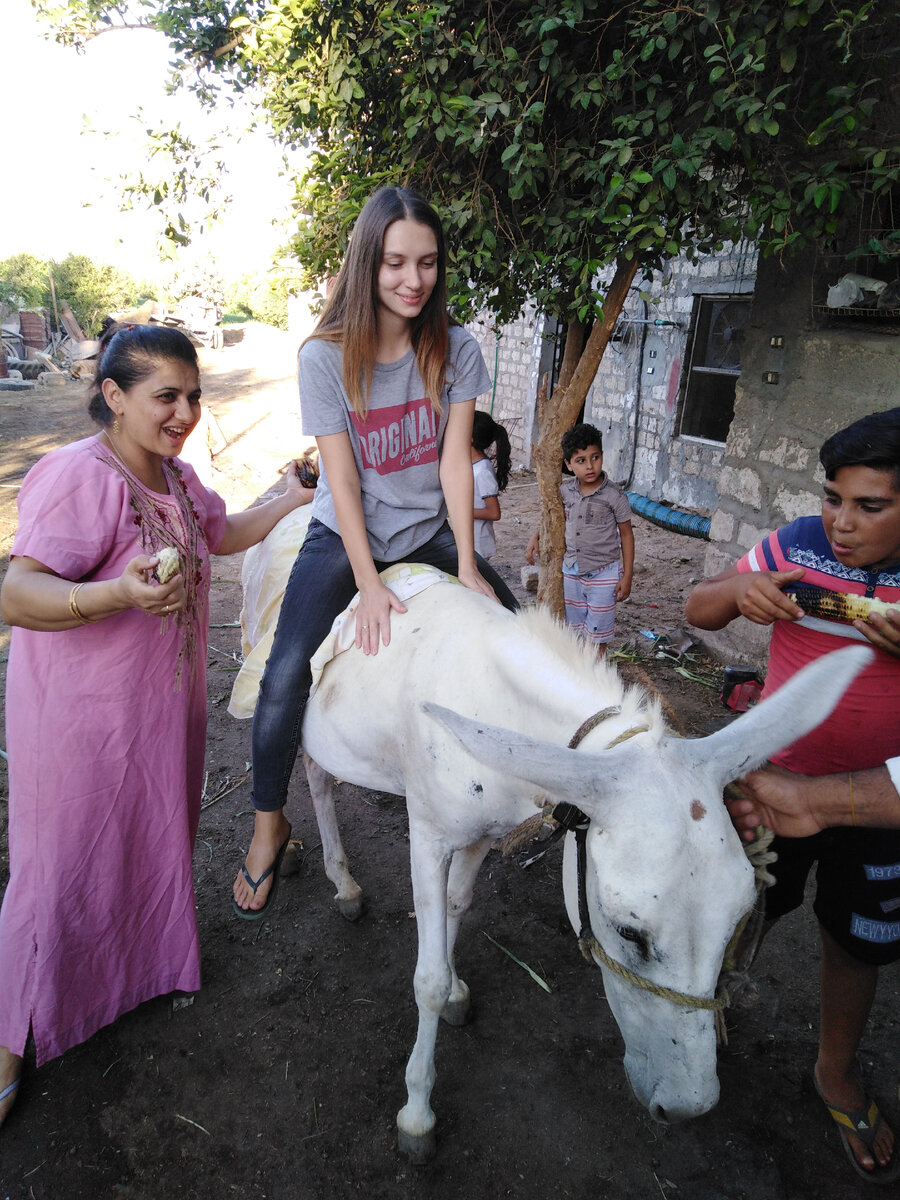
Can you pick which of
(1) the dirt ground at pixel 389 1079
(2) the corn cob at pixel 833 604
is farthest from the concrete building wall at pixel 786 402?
(2) the corn cob at pixel 833 604

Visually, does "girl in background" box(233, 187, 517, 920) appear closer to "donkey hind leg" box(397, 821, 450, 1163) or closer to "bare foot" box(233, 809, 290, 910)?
"bare foot" box(233, 809, 290, 910)

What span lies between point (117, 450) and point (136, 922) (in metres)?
1.56

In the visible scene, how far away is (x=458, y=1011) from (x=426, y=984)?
49 cm

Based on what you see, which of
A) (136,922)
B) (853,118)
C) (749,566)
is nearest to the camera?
(749,566)

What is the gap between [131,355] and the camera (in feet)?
7.01

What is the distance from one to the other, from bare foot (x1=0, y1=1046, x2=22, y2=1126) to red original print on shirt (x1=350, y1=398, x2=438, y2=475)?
222 centimetres

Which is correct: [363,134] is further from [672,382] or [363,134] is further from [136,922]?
[672,382]

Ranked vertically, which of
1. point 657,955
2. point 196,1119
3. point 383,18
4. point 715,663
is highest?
point 383,18

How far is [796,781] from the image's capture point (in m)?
1.71

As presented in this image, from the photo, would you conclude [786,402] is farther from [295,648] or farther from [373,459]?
[295,648]

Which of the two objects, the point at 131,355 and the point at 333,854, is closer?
the point at 131,355

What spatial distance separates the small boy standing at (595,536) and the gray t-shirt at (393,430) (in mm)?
2485

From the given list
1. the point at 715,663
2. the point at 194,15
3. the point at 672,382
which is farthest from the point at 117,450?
the point at 672,382

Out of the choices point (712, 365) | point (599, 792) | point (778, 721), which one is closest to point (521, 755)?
point (599, 792)
